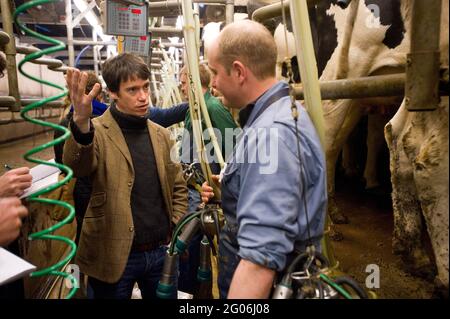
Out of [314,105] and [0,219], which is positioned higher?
[314,105]

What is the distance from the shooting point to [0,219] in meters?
1.08

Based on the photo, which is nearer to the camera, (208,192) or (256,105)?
(256,105)

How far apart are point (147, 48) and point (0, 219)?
10.3ft

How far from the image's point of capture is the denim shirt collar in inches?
45.8

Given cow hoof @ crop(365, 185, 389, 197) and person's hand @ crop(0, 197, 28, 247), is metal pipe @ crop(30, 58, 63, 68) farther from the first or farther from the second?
cow hoof @ crop(365, 185, 389, 197)

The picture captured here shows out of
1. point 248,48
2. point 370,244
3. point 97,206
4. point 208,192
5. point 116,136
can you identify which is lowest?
point 370,244

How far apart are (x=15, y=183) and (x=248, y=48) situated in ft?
3.24

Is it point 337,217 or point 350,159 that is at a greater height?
point 350,159

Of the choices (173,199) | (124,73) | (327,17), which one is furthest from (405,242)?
(327,17)

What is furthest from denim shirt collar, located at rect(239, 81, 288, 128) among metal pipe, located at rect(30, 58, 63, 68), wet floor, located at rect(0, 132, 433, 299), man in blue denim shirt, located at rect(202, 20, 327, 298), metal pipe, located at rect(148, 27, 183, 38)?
metal pipe, located at rect(148, 27, 183, 38)

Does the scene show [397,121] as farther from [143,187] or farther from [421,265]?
[143,187]

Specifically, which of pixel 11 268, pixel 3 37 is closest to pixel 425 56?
pixel 11 268

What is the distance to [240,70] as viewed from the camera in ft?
3.84
